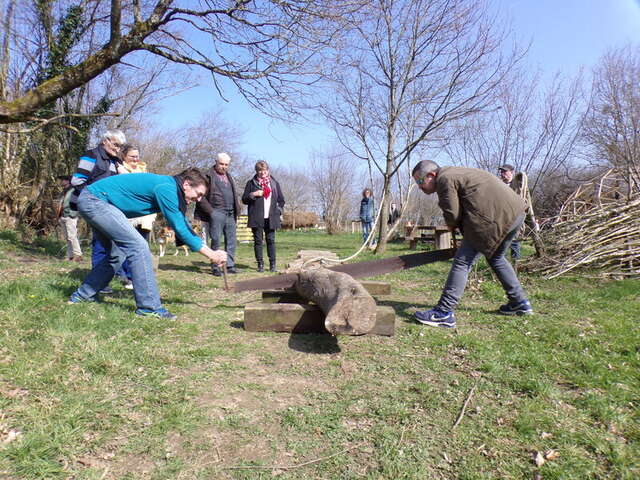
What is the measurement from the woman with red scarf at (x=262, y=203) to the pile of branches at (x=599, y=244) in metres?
4.65

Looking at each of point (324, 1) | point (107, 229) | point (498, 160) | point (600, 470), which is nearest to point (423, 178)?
point (600, 470)

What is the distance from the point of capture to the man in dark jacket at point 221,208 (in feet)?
23.7

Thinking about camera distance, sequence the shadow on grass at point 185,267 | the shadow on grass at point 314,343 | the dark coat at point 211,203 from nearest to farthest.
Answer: the shadow on grass at point 314,343
the dark coat at point 211,203
the shadow on grass at point 185,267

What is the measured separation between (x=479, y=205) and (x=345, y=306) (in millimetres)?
1909

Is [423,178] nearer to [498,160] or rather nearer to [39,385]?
[39,385]

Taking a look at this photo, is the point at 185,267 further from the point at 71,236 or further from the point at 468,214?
the point at 468,214

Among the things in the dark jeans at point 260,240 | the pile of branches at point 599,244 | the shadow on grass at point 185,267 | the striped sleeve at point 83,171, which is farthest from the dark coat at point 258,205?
the pile of branches at point 599,244

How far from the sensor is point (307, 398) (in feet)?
8.98

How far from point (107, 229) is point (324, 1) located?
16.8 feet

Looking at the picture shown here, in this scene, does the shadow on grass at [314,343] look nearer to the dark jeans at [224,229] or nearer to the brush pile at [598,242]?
the dark jeans at [224,229]

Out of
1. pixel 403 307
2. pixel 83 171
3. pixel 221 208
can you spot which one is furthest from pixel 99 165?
pixel 403 307

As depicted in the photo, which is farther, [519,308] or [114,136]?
[114,136]

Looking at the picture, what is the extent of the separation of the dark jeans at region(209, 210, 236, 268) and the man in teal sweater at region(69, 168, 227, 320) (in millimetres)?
3048

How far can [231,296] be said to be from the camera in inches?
226
